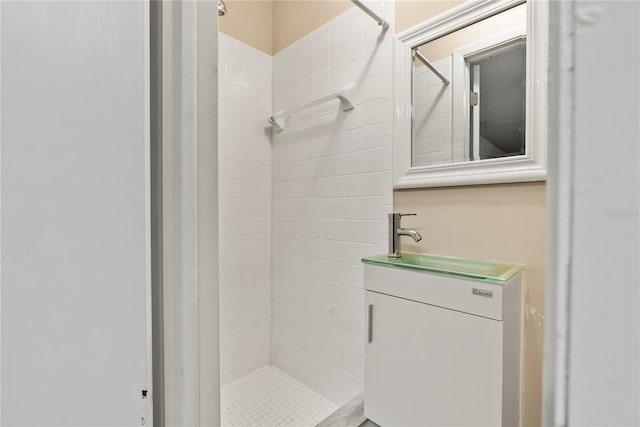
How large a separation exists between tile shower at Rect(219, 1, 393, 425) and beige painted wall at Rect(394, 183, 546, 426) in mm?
247

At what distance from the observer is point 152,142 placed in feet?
1.39

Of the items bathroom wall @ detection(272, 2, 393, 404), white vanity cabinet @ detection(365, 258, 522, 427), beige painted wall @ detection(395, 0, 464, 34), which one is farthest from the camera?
bathroom wall @ detection(272, 2, 393, 404)

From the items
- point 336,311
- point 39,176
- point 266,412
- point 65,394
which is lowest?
point 266,412

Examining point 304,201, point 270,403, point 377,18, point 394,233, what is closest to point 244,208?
point 304,201

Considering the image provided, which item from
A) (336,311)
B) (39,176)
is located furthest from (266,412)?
(39,176)

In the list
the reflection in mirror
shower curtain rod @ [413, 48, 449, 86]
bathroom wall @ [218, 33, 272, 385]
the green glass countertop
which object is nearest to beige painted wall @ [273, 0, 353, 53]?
bathroom wall @ [218, 33, 272, 385]

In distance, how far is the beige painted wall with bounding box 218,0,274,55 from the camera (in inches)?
68.3

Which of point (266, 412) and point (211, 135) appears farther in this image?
point (266, 412)

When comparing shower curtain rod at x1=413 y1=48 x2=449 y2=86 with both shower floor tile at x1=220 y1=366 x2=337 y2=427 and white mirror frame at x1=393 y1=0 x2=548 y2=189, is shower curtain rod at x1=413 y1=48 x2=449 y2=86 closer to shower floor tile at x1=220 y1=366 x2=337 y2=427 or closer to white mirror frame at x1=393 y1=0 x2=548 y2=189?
white mirror frame at x1=393 y1=0 x2=548 y2=189

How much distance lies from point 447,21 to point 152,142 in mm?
1245

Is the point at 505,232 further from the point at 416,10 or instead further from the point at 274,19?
the point at 274,19

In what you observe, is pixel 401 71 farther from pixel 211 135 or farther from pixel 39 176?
pixel 39 176

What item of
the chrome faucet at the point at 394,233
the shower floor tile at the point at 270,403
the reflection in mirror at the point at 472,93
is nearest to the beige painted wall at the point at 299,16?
the reflection in mirror at the point at 472,93

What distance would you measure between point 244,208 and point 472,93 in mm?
1327
